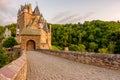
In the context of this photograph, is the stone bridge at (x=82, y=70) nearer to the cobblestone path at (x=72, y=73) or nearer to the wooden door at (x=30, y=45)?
the cobblestone path at (x=72, y=73)

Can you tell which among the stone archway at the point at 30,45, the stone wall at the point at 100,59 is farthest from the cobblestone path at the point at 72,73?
the stone archway at the point at 30,45

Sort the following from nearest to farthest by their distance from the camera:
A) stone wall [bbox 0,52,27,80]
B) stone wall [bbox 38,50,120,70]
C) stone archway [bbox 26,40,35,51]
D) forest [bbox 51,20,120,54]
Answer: stone wall [bbox 0,52,27,80] < stone wall [bbox 38,50,120,70] < stone archway [bbox 26,40,35,51] < forest [bbox 51,20,120,54]

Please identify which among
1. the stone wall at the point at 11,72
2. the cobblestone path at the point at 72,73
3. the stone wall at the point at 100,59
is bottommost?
the cobblestone path at the point at 72,73

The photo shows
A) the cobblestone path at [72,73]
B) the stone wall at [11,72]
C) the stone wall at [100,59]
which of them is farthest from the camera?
the stone wall at [100,59]

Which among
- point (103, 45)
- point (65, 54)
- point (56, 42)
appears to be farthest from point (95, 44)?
point (65, 54)

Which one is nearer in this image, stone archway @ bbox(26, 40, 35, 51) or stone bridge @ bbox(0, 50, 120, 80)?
stone bridge @ bbox(0, 50, 120, 80)

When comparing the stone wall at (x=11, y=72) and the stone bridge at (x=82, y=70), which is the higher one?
the stone wall at (x=11, y=72)

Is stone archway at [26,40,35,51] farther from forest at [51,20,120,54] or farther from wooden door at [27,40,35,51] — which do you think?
forest at [51,20,120,54]

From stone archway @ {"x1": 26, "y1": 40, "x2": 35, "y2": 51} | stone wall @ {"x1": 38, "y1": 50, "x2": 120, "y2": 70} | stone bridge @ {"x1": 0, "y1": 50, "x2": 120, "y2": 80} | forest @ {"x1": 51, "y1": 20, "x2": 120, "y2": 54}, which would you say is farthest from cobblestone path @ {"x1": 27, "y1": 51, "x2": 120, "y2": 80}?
forest @ {"x1": 51, "y1": 20, "x2": 120, "y2": 54}

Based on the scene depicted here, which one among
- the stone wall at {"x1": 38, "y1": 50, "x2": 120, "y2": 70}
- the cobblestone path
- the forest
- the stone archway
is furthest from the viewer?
the forest

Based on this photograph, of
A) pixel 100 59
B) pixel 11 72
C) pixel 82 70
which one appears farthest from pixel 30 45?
pixel 11 72

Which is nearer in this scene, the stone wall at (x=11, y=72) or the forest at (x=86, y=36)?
the stone wall at (x=11, y=72)

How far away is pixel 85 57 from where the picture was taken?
1396 centimetres

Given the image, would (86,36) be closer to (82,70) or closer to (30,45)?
(30,45)
